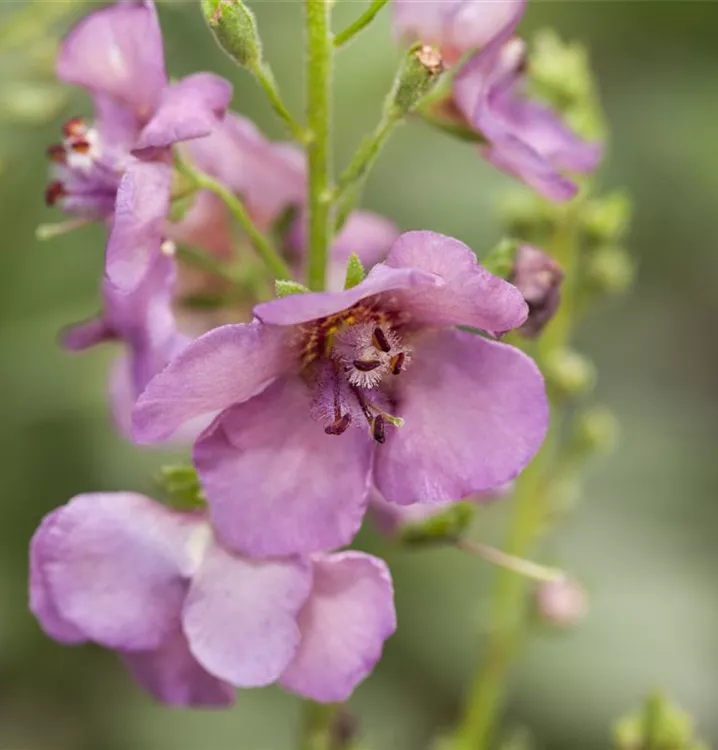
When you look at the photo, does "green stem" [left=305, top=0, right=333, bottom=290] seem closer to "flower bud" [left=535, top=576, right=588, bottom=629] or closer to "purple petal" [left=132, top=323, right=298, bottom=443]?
"purple petal" [left=132, top=323, right=298, bottom=443]

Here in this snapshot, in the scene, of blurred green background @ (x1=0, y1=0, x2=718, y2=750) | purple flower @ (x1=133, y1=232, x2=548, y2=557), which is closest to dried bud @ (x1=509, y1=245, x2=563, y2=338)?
purple flower @ (x1=133, y1=232, x2=548, y2=557)

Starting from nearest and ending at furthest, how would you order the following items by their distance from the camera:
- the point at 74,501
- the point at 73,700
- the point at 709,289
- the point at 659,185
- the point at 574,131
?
the point at 74,501, the point at 574,131, the point at 73,700, the point at 659,185, the point at 709,289

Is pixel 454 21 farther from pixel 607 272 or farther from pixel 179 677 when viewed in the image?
pixel 179 677

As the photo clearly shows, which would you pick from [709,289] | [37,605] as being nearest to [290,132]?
[37,605]

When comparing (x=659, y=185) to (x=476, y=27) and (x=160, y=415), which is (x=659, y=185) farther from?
(x=160, y=415)

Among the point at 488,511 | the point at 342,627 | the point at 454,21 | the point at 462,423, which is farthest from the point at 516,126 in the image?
the point at 488,511

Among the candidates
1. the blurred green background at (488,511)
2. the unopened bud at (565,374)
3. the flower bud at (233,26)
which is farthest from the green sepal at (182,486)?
the blurred green background at (488,511)

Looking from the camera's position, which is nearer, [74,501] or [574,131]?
[74,501]

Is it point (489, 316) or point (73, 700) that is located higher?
point (489, 316)
